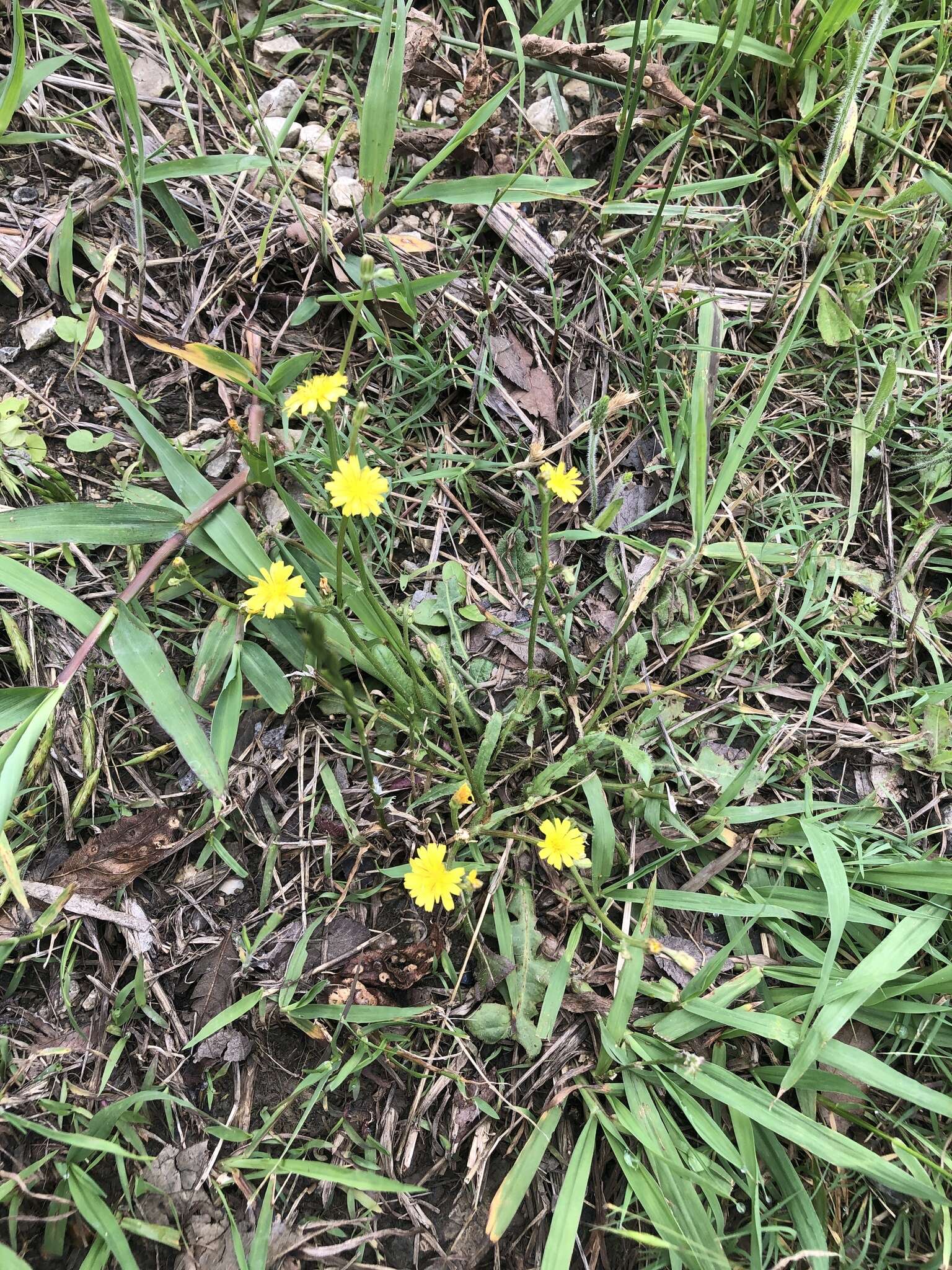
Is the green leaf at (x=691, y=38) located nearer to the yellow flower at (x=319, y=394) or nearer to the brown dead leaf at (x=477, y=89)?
the brown dead leaf at (x=477, y=89)

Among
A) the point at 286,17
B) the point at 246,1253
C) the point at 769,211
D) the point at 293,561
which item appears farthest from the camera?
the point at 769,211

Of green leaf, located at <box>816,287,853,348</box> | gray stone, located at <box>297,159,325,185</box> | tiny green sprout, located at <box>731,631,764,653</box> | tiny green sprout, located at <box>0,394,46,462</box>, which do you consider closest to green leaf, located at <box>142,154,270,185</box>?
gray stone, located at <box>297,159,325,185</box>

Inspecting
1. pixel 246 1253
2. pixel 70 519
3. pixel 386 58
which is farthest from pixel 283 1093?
pixel 386 58

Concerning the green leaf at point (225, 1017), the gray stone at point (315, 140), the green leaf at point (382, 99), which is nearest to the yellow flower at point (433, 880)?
the green leaf at point (225, 1017)

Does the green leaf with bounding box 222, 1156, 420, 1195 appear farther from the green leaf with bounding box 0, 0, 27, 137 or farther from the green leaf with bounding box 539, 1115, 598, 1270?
the green leaf with bounding box 0, 0, 27, 137

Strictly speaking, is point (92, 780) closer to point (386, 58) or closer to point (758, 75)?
point (386, 58)

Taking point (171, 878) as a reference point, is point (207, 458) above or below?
above

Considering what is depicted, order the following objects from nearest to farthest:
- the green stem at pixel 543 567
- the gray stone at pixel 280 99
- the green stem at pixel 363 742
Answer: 1. the green stem at pixel 363 742
2. the green stem at pixel 543 567
3. the gray stone at pixel 280 99
